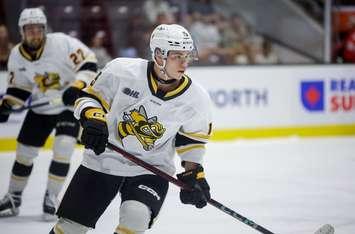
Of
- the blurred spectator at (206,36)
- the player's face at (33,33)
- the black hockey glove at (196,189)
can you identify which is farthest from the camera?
the blurred spectator at (206,36)

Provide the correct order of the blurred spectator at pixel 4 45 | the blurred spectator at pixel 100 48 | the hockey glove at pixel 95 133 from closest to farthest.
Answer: the hockey glove at pixel 95 133 < the blurred spectator at pixel 4 45 < the blurred spectator at pixel 100 48

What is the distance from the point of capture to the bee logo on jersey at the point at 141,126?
3.32 meters

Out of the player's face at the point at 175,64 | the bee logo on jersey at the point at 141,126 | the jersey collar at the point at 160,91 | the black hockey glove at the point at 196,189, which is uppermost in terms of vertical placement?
the player's face at the point at 175,64

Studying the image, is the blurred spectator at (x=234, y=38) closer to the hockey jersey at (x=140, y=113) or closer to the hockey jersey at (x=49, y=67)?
the hockey jersey at (x=49, y=67)

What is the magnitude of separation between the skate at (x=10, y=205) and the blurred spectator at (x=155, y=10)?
159 inches

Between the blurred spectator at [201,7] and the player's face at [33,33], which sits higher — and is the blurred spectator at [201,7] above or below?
below

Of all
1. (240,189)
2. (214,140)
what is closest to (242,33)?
(214,140)

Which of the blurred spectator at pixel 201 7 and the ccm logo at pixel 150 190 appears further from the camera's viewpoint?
the blurred spectator at pixel 201 7

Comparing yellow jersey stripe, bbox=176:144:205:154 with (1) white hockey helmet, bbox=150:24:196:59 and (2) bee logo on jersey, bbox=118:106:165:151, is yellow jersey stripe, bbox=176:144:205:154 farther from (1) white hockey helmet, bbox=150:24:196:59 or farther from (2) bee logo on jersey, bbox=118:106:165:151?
(1) white hockey helmet, bbox=150:24:196:59

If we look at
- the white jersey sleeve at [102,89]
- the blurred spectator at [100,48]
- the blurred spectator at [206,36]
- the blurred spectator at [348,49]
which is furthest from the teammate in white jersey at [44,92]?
the blurred spectator at [348,49]

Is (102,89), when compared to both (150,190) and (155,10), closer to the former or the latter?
(150,190)

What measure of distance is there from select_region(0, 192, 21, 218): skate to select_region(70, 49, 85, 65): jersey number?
2.89 ft

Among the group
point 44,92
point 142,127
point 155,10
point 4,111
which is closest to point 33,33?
point 44,92

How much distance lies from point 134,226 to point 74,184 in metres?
0.34
